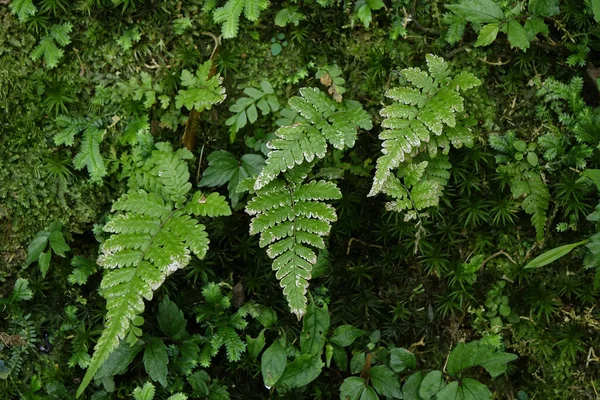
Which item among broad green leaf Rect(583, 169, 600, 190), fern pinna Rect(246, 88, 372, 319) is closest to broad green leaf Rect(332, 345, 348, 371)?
fern pinna Rect(246, 88, 372, 319)

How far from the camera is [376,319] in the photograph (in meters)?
4.05

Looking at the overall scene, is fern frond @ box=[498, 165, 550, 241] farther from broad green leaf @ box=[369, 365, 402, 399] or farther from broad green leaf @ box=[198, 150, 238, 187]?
broad green leaf @ box=[198, 150, 238, 187]

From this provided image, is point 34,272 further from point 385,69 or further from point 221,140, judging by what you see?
point 385,69

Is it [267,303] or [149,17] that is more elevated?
[149,17]

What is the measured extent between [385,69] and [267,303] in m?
1.71

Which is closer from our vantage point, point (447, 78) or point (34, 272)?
point (447, 78)

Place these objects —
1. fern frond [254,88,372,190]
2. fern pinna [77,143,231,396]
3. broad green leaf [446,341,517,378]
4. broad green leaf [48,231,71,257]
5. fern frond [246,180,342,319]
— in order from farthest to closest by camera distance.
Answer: broad green leaf [48,231,71,257] < broad green leaf [446,341,517,378] < fern frond [254,88,372,190] < fern frond [246,180,342,319] < fern pinna [77,143,231,396]

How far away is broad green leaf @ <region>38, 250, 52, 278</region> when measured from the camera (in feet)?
13.0

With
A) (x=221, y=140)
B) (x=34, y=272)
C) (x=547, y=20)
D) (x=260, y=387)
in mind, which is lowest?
(x=260, y=387)

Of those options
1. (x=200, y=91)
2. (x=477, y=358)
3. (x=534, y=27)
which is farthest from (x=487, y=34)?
(x=477, y=358)

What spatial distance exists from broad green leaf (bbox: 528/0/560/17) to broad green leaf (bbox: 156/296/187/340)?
9.49 feet

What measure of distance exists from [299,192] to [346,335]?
0.96m

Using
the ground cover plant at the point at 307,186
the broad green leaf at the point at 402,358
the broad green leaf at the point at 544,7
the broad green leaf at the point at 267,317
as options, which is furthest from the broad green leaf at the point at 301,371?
the broad green leaf at the point at 544,7

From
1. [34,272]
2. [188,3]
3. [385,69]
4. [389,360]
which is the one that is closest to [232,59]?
[188,3]
